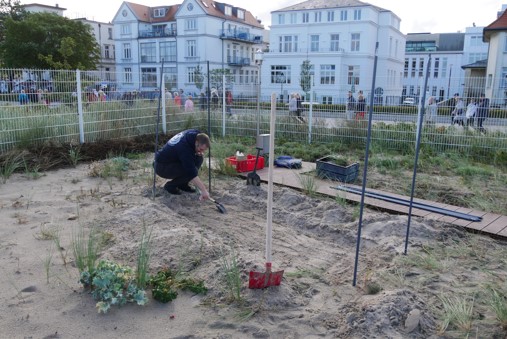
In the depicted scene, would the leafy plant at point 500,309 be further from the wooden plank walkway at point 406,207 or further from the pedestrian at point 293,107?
the pedestrian at point 293,107

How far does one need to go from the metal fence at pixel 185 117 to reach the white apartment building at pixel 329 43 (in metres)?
32.6

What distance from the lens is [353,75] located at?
151 ft

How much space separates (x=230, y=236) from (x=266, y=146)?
1.99 meters

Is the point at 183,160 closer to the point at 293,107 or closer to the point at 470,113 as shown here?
the point at 293,107

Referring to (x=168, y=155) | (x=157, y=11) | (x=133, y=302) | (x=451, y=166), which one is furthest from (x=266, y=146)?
(x=157, y=11)

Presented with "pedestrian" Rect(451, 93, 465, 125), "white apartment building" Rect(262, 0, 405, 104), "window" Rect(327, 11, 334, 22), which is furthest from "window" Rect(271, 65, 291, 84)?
"pedestrian" Rect(451, 93, 465, 125)

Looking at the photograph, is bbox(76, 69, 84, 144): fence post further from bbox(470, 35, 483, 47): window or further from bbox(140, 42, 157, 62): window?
bbox(470, 35, 483, 47): window

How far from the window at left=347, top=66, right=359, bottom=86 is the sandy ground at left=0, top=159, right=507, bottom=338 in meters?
41.1

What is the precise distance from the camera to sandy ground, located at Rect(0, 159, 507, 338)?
3.13 meters

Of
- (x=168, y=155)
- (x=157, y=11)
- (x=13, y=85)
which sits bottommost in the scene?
(x=168, y=155)

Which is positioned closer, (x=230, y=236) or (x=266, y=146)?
(x=230, y=236)

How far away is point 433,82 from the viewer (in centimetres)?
6531

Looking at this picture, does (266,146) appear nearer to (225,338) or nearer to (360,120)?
(225,338)

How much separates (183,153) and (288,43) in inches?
1835
